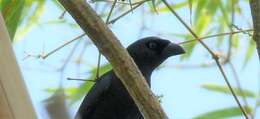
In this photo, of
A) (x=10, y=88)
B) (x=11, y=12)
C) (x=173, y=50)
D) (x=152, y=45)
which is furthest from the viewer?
(x=152, y=45)

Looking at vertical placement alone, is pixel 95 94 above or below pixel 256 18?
above

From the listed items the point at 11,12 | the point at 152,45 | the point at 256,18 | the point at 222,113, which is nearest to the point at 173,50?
the point at 152,45

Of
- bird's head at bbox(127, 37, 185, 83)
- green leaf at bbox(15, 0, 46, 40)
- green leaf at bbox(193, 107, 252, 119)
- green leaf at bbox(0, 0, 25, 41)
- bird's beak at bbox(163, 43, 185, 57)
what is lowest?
green leaf at bbox(193, 107, 252, 119)

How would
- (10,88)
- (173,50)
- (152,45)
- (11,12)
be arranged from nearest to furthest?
(10,88)
(11,12)
(173,50)
(152,45)

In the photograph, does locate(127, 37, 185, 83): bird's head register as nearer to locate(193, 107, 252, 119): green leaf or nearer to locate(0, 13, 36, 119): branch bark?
locate(193, 107, 252, 119): green leaf

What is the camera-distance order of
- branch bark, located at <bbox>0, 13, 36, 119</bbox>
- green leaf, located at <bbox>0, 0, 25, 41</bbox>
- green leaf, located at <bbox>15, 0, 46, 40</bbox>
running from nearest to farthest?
branch bark, located at <bbox>0, 13, 36, 119</bbox>
green leaf, located at <bbox>0, 0, 25, 41</bbox>
green leaf, located at <bbox>15, 0, 46, 40</bbox>

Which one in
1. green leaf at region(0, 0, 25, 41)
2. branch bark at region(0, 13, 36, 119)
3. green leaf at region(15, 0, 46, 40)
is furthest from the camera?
green leaf at region(15, 0, 46, 40)

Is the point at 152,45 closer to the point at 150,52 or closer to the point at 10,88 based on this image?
the point at 150,52

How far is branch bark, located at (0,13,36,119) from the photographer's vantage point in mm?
1049

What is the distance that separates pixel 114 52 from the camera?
107 cm

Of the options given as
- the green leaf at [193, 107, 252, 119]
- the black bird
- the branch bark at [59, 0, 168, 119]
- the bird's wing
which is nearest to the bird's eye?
the black bird

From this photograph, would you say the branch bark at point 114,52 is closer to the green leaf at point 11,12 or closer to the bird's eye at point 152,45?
the green leaf at point 11,12

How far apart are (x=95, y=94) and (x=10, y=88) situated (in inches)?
36.8

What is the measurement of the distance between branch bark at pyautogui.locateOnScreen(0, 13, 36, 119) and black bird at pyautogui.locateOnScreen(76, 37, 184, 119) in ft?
2.73
